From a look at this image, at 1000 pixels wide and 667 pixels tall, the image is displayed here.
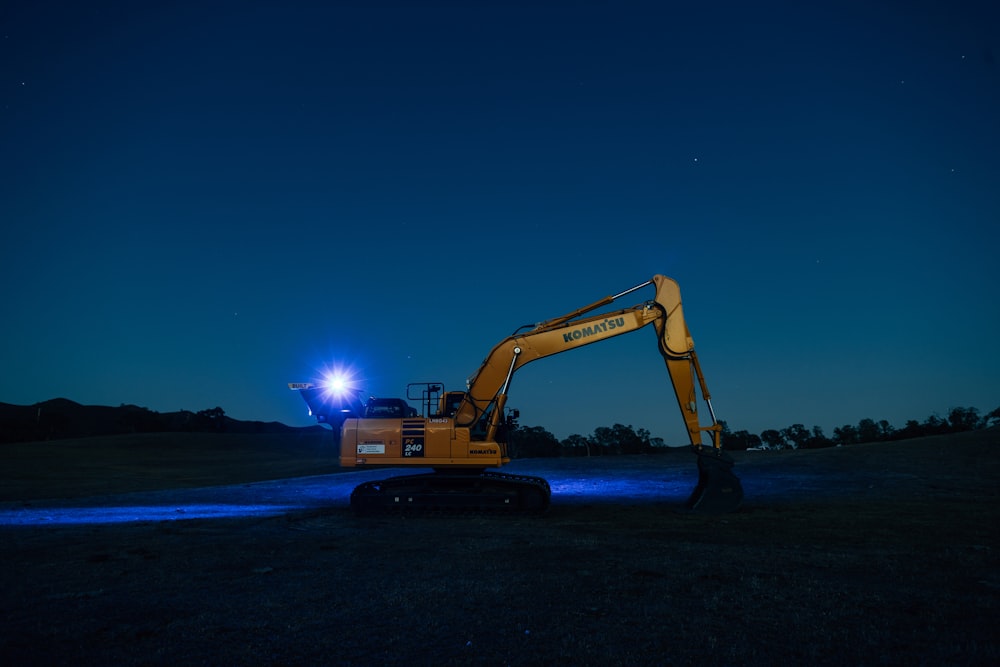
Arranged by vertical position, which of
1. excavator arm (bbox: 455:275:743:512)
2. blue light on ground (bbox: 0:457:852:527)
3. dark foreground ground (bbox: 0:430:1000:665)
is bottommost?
dark foreground ground (bbox: 0:430:1000:665)

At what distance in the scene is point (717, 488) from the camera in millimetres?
15734

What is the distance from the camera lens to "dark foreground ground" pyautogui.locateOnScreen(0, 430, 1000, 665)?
5.82 m

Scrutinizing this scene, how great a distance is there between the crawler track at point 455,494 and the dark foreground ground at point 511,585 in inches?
24.6

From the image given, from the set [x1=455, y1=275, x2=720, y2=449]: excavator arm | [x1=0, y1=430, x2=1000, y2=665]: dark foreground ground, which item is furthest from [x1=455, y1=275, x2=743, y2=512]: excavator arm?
[x1=0, y1=430, x2=1000, y2=665]: dark foreground ground

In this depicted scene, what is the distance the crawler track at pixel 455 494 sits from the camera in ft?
52.9

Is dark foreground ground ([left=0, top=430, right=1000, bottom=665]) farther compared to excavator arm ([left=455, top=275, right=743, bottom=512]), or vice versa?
excavator arm ([left=455, top=275, right=743, bottom=512])

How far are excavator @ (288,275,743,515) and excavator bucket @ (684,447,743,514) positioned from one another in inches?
1.0

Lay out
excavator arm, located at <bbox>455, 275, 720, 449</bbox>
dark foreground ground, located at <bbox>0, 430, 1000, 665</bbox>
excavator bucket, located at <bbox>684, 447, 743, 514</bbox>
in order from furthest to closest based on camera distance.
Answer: excavator arm, located at <bbox>455, 275, 720, 449</bbox> → excavator bucket, located at <bbox>684, 447, 743, 514</bbox> → dark foreground ground, located at <bbox>0, 430, 1000, 665</bbox>

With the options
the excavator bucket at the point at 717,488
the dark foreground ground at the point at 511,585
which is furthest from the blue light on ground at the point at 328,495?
the excavator bucket at the point at 717,488

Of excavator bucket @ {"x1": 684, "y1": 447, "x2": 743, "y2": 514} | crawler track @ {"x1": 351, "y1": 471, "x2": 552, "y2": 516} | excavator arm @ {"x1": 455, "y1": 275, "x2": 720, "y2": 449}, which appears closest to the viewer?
excavator bucket @ {"x1": 684, "y1": 447, "x2": 743, "y2": 514}

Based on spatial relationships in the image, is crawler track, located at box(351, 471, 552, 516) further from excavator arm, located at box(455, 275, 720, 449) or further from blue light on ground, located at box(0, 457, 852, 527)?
blue light on ground, located at box(0, 457, 852, 527)

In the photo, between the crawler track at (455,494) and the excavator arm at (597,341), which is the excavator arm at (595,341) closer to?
the excavator arm at (597,341)

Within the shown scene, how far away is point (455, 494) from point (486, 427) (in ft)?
6.44

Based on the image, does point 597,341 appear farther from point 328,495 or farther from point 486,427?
point 328,495
